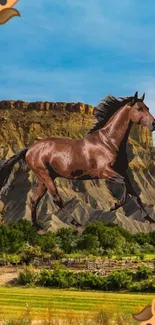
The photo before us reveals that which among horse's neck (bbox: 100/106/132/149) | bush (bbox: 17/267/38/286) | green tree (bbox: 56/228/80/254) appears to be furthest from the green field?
green tree (bbox: 56/228/80/254)

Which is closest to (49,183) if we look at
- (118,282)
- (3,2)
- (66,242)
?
(3,2)

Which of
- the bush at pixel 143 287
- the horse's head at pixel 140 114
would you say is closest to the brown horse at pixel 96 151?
the horse's head at pixel 140 114

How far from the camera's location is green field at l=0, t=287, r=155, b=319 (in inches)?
797

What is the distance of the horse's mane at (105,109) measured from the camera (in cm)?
1738

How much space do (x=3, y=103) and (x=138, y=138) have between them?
23.9m

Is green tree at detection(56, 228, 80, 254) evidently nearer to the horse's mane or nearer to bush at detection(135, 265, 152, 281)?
bush at detection(135, 265, 152, 281)

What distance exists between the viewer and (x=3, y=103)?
100875 millimetres

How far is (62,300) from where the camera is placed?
2280cm

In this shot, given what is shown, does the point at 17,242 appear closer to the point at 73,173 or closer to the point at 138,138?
the point at 73,173

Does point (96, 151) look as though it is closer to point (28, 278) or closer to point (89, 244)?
point (28, 278)

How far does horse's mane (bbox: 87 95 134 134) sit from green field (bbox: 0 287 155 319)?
19.8 feet

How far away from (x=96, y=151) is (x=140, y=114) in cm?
165

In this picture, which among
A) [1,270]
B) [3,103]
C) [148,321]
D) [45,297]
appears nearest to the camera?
[148,321]

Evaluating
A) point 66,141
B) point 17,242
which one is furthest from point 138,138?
point 66,141
